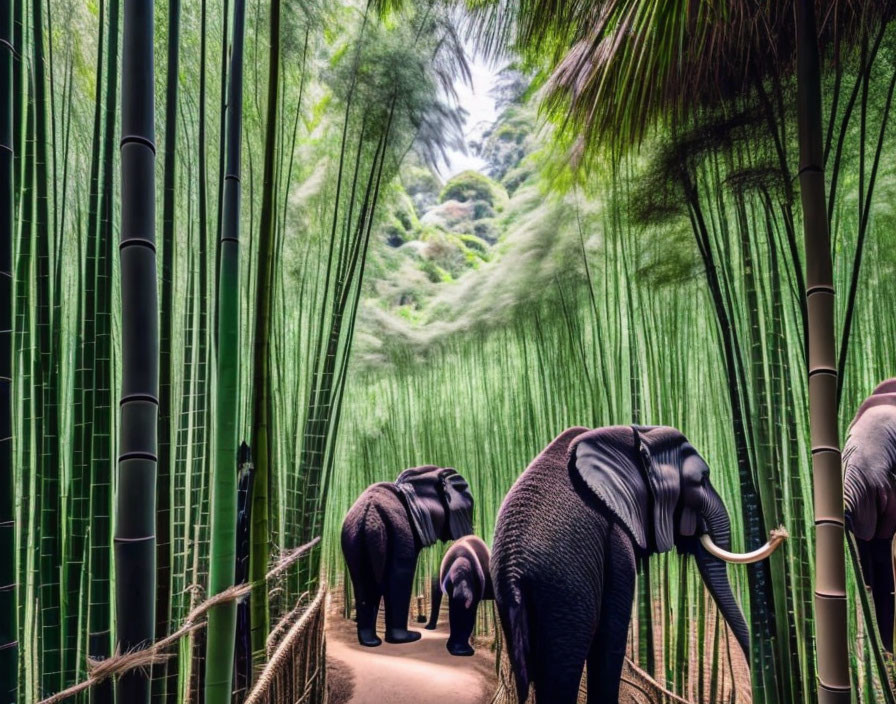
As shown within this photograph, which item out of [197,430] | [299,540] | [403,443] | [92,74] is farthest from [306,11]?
[403,443]

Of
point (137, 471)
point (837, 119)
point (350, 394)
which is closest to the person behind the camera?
point (137, 471)

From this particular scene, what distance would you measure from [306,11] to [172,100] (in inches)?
37.6

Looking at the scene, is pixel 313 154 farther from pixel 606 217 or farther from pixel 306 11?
pixel 606 217

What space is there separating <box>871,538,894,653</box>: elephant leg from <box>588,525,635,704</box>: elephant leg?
2.50ft

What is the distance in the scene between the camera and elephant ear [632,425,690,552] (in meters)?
1.88

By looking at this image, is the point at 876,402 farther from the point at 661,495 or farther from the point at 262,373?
the point at 262,373

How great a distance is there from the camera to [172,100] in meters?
1.23

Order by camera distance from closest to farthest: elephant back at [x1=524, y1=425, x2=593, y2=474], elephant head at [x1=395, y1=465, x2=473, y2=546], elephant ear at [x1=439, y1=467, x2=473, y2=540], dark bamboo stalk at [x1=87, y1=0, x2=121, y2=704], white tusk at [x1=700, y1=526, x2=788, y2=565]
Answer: dark bamboo stalk at [x1=87, y1=0, x2=121, y2=704], white tusk at [x1=700, y1=526, x2=788, y2=565], elephant back at [x1=524, y1=425, x2=593, y2=474], elephant head at [x1=395, y1=465, x2=473, y2=546], elephant ear at [x1=439, y1=467, x2=473, y2=540]

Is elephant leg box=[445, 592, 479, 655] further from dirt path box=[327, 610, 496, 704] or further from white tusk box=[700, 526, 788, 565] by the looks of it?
white tusk box=[700, 526, 788, 565]

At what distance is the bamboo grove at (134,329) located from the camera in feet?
3.09

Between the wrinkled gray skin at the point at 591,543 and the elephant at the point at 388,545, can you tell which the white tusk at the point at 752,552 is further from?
the elephant at the point at 388,545

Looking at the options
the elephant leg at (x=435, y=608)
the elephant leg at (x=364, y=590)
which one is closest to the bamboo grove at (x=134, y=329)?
the elephant leg at (x=364, y=590)

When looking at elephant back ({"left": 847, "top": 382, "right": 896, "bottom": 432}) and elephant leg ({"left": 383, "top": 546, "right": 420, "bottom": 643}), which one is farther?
elephant leg ({"left": 383, "top": 546, "right": 420, "bottom": 643})

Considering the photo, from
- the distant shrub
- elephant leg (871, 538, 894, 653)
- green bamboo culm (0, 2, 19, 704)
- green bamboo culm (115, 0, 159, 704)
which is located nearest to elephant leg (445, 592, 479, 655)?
elephant leg (871, 538, 894, 653)
